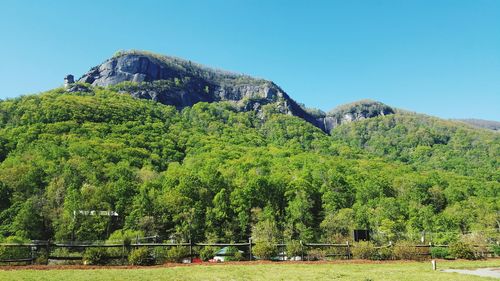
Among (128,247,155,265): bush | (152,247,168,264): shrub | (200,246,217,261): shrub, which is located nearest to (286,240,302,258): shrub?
(200,246,217,261): shrub

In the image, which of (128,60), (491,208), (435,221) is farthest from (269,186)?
(128,60)

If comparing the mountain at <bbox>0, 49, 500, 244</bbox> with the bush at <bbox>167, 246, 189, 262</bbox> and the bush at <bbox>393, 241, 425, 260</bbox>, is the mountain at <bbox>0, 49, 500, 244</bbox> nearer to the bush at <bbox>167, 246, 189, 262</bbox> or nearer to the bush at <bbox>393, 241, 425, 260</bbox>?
the bush at <bbox>393, 241, 425, 260</bbox>

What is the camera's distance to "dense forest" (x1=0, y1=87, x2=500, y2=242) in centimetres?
5250

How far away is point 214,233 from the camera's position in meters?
52.2

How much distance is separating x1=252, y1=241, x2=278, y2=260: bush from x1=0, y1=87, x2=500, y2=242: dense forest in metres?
21.6

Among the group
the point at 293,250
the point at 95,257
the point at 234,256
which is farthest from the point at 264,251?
the point at 95,257

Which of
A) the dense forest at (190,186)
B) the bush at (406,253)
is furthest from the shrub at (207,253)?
the dense forest at (190,186)

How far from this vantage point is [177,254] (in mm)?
22891

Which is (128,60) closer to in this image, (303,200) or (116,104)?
(116,104)

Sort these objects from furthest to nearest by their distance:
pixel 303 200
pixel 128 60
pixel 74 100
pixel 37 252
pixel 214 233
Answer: pixel 128 60, pixel 74 100, pixel 303 200, pixel 214 233, pixel 37 252

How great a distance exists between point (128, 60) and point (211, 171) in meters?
124

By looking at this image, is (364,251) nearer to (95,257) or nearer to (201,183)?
(95,257)

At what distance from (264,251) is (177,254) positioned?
17.8ft

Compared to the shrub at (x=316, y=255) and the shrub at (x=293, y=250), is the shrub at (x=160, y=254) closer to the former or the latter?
the shrub at (x=293, y=250)
